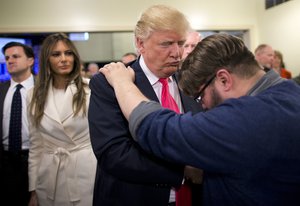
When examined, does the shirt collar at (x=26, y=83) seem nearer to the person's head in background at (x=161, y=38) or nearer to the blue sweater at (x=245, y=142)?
the person's head in background at (x=161, y=38)

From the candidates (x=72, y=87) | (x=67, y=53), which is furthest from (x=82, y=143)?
(x=67, y=53)

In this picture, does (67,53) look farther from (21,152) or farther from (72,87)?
(21,152)

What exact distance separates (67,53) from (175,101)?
1.08 metres

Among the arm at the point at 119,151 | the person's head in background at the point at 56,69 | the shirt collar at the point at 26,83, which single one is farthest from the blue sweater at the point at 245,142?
the shirt collar at the point at 26,83

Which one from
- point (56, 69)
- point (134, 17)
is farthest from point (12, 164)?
A: point (134, 17)

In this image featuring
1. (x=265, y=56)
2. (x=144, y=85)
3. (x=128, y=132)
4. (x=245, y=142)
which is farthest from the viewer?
(x=265, y=56)

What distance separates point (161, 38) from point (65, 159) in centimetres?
110

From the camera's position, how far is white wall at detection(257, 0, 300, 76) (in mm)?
5617

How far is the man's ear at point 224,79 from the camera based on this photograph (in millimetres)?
949

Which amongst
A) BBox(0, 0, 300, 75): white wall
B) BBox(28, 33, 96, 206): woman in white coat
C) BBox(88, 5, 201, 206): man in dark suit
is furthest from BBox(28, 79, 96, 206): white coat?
BBox(0, 0, 300, 75): white wall

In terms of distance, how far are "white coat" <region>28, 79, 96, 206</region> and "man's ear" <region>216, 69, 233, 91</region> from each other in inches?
47.2

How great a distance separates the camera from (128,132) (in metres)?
1.09

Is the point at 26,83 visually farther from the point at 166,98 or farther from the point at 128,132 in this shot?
the point at 128,132

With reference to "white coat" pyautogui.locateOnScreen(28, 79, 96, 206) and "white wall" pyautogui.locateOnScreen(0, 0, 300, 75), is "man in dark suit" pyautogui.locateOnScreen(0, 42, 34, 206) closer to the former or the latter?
"white coat" pyautogui.locateOnScreen(28, 79, 96, 206)
